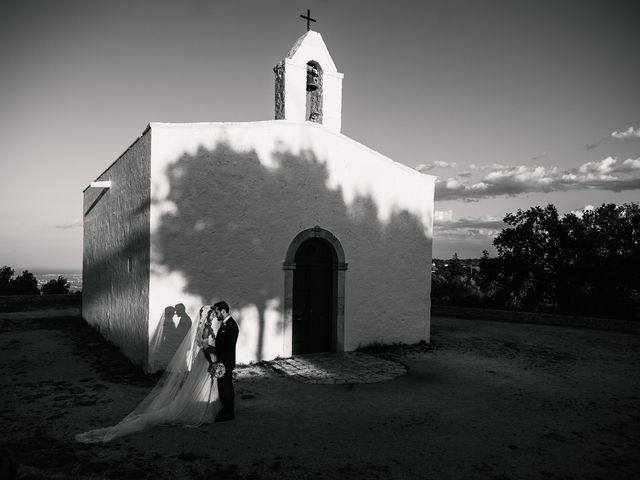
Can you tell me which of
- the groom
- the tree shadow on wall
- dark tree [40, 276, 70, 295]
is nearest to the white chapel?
the tree shadow on wall

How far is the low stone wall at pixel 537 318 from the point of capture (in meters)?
15.7

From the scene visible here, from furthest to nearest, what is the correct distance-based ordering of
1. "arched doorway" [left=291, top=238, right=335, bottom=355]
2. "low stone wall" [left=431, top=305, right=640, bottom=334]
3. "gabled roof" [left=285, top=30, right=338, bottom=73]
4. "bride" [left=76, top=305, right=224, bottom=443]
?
"low stone wall" [left=431, top=305, right=640, bottom=334] < "gabled roof" [left=285, top=30, right=338, bottom=73] < "arched doorway" [left=291, top=238, right=335, bottom=355] < "bride" [left=76, top=305, right=224, bottom=443]

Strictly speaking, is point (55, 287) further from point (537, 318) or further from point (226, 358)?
point (537, 318)

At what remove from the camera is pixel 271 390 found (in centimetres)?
798

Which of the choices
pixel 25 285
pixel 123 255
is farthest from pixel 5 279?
pixel 123 255

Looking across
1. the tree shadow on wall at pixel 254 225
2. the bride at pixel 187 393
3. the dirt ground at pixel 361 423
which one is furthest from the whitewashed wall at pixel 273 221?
the bride at pixel 187 393

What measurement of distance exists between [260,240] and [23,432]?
18.0ft

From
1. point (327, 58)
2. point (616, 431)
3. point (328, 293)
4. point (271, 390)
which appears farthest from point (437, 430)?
point (327, 58)

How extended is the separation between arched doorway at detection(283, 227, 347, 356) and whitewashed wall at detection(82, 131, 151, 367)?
3174 mm

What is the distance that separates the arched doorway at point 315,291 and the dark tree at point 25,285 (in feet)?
74.8

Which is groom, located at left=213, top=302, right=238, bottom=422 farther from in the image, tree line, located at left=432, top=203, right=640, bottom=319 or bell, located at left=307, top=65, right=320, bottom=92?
tree line, located at left=432, top=203, right=640, bottom=319

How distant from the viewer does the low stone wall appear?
15.7 m

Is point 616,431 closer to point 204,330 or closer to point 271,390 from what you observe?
point 271,390

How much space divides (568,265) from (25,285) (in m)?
29.9
